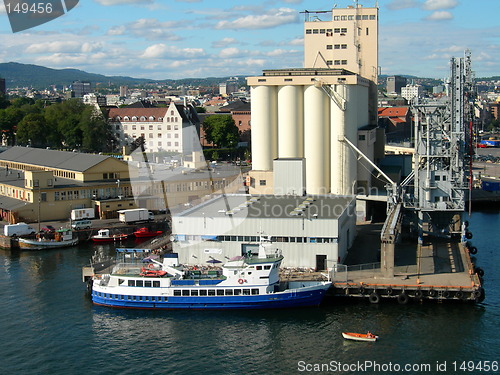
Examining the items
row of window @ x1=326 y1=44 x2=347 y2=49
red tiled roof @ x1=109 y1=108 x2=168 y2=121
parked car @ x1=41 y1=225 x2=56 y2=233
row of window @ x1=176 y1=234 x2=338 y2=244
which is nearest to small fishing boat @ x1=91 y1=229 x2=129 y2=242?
parked car @ x1=41 y1=225 x2=56 y2=233

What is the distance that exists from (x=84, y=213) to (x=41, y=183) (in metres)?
3.59

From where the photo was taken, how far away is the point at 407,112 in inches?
4365

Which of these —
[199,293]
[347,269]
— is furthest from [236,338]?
[347,269]

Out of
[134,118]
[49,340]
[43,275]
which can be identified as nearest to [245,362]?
[49,340]

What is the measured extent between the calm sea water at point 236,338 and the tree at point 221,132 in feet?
182

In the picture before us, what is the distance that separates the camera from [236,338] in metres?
25.2

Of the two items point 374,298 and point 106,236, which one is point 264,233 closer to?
point 374,298

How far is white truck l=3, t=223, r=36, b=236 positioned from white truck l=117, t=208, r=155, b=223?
5.80 meters

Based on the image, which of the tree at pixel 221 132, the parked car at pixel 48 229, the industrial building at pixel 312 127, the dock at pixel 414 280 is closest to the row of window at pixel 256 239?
the dock at pixel 414 280

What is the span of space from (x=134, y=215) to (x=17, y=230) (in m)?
7.34

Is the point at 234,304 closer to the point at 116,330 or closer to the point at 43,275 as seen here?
the point at 116,330

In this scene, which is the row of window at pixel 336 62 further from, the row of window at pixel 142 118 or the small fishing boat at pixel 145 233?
the row of window at pixel 142 118

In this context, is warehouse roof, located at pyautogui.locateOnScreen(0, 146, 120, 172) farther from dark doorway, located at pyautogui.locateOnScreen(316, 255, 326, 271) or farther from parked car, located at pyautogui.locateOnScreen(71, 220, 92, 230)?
dark doorway, located at pyautogui.locateOnScreen(316, 255, 326, 271)

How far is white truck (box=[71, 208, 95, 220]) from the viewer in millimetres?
44188
